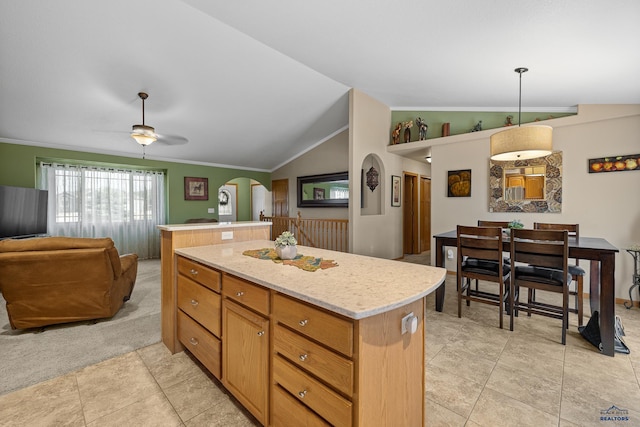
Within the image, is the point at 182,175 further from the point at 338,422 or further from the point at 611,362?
the point at 611,362

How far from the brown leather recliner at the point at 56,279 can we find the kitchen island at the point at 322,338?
1.65m

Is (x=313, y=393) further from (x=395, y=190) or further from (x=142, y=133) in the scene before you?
(x=395, y=190)

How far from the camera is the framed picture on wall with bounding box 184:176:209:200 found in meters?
6.71

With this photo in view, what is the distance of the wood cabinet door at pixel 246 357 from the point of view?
1.37 m

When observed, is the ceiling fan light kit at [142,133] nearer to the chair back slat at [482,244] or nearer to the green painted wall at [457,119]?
the chair back slat at [482,244]

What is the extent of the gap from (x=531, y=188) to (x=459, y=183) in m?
0.97

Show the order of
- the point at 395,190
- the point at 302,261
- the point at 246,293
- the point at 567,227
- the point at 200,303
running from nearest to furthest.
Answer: the point at 246,293 → the point at 302,261 → the point at 200,303 → the point at 567,227 → the point at 395,190

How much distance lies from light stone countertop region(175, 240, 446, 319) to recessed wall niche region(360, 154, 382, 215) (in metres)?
3.76

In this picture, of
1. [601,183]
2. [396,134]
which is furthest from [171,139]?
[601,183]

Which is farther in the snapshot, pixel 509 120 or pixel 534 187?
pixel 509 120

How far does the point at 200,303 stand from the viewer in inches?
74.7

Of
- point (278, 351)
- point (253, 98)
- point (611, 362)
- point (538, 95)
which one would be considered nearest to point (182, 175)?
point (253, 98)

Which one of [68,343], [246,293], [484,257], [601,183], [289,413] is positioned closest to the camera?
[289,413]

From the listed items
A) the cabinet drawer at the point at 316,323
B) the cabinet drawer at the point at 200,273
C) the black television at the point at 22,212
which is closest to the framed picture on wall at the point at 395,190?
the cabinet drawer at the point at 200,273
